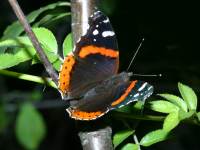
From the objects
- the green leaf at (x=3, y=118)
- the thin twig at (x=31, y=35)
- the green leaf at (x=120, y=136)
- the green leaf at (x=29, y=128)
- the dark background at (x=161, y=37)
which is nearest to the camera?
the thin twig at (x=31, y=35)

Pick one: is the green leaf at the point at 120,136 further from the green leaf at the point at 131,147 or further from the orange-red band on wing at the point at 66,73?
the orange-red band on wing at the point at 66,73

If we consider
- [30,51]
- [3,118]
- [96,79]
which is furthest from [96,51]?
[3,118]

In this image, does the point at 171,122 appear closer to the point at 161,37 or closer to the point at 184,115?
the point at 184,115

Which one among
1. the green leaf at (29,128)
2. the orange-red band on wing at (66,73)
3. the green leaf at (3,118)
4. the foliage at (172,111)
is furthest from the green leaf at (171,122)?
the green leaf at (3,118)

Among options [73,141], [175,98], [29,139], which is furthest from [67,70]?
[73,141]

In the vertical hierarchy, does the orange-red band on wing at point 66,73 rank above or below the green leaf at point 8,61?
below

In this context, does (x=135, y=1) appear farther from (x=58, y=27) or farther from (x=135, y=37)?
(x=58, y=27)

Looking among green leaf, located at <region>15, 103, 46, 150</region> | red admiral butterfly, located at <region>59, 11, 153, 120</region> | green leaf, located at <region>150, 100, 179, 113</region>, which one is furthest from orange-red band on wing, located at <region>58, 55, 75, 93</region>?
green leaf, located at <region>15, 103, 46, 150</region>
